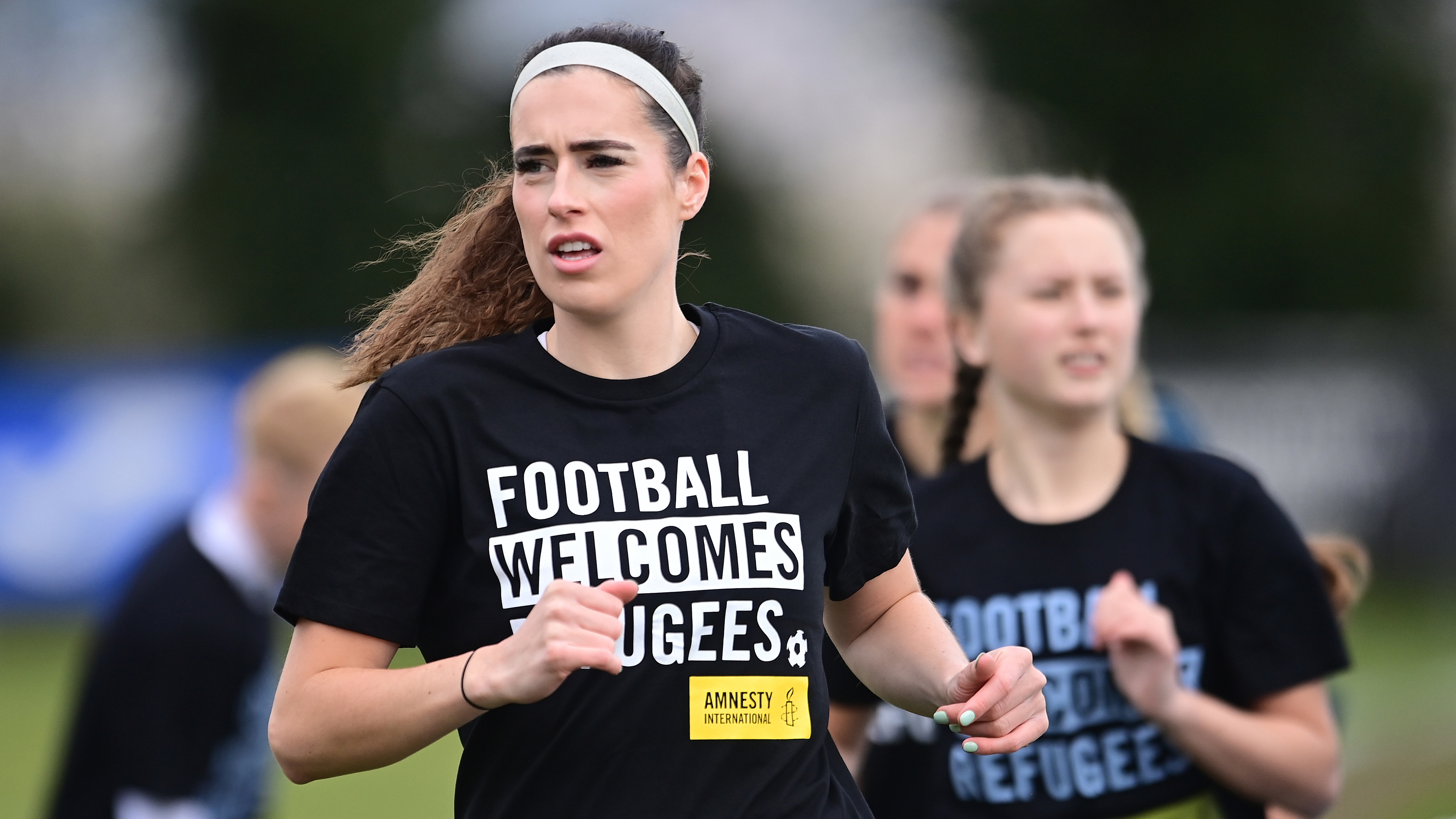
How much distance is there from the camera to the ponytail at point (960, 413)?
14.1ft

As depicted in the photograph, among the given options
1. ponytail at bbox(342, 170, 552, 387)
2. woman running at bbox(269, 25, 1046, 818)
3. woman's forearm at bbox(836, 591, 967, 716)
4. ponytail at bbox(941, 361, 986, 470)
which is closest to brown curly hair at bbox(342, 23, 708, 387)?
ponytail at bbox(342, 170, 552, 387)

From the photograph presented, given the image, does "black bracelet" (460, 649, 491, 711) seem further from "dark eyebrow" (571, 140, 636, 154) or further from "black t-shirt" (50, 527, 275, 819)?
"black t-shirt" (50, 527, 275, 819)

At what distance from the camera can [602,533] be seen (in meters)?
2.45

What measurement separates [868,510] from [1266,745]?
1.23m

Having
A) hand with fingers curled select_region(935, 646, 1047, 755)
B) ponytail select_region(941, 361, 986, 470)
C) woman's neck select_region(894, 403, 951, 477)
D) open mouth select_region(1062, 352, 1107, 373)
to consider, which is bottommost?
hand with fingers curled select_region(935, 646, 1047, 755)

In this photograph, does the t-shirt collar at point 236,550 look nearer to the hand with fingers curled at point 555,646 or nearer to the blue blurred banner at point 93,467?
the hand with fingers curled at point 555,646

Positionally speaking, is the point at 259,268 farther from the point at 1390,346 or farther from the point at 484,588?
the point at 484,588

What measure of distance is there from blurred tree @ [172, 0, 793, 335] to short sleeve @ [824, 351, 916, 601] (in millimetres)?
19417

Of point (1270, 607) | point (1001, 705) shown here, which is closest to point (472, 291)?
point (1001, 705)

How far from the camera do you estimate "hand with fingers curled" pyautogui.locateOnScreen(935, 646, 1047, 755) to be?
248 cm

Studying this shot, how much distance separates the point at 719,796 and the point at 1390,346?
14.7 m

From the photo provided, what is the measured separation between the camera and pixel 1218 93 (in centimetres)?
2417

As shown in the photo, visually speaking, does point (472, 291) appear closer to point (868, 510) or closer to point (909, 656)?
point (868, 510)

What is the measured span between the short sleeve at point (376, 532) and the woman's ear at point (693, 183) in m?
0.57
